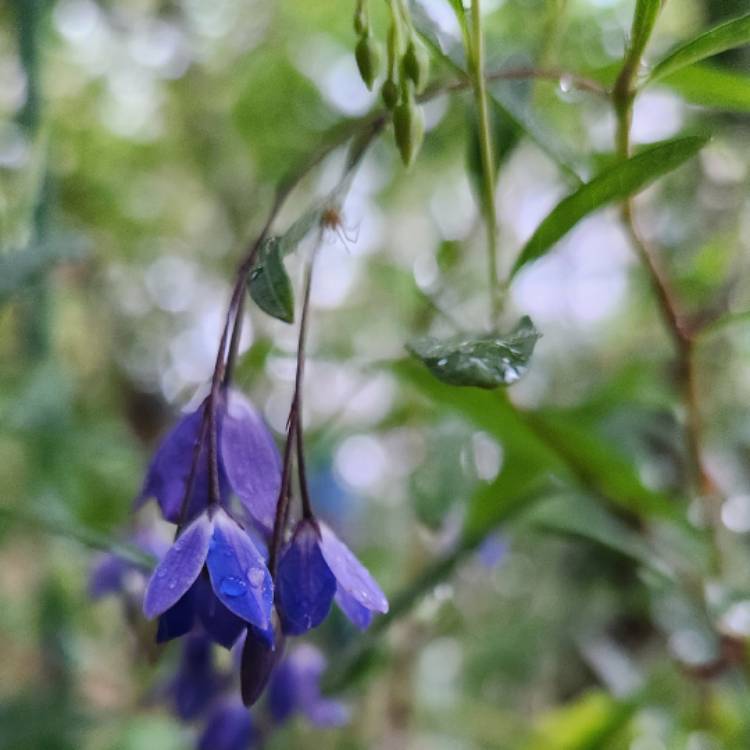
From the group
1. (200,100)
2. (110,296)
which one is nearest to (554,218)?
(200,100)

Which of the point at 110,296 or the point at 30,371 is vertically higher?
the point at 30,371

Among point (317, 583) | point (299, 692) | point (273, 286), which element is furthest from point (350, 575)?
point (299, 692)

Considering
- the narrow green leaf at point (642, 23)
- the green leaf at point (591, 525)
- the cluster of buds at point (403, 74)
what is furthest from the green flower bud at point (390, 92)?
the green leaf at point (591, 525)

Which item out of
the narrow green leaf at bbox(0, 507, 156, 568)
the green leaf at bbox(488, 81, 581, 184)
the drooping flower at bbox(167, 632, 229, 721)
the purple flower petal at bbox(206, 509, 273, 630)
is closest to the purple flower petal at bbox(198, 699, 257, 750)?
the drooping flower at bbox(167, 632, 229, 721)

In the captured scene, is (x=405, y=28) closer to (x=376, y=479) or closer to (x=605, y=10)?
(x=605, y=10)

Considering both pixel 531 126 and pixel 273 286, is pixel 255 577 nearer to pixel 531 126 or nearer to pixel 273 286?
pixel 273 286

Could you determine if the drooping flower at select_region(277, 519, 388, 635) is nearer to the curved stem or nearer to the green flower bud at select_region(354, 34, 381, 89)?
the curved stem

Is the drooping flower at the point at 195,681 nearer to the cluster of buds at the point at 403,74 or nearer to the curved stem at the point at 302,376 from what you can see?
the curved stem at the point at 302,376

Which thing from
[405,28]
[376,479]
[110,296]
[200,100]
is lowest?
[376,479]

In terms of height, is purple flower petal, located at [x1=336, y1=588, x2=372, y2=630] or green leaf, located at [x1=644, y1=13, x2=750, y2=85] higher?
green leaf, located at [x1=644, y1=13, x2=750, y2=85]
